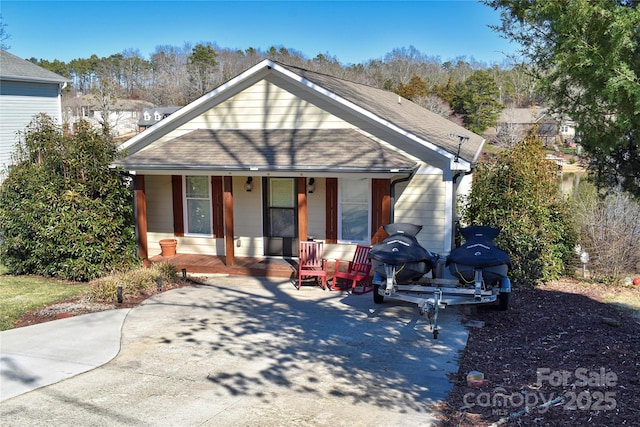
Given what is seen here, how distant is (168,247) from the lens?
46.0 ft

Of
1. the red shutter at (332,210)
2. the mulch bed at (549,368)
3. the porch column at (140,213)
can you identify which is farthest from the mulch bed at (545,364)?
the red shutter at (332,210)

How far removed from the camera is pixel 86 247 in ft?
39.6

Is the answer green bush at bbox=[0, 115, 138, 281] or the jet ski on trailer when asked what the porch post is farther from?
green bush at bbox=[0, 115, 138, 281]

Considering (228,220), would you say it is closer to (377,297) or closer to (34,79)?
(377,297)

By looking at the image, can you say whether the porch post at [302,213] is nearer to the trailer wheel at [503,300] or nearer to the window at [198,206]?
the window at [198,206]

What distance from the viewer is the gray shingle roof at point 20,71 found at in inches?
942

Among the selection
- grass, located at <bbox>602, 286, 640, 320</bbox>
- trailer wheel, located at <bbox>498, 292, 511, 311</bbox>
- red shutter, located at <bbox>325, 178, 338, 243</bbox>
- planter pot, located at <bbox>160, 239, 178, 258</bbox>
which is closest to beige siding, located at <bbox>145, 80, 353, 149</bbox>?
red shutter, located at <bbox>325, 178, 338, 243</bbox>

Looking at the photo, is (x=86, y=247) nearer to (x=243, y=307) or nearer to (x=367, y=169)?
(x=243, y=307)

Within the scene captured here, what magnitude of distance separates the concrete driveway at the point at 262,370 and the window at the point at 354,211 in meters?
2.82

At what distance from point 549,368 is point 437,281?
357 cm

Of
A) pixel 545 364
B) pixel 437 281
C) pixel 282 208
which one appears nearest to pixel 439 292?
pixel 437 281

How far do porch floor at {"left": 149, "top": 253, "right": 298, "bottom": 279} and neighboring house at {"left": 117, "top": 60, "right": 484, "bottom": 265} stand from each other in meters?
0.41

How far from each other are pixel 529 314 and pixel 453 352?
2.48 meters

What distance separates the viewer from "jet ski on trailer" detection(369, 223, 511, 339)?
9.24 meters
